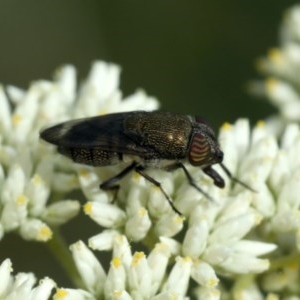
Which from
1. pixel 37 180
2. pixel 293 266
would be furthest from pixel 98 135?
pixel 293 266

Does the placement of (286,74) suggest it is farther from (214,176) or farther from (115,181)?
(115,181)

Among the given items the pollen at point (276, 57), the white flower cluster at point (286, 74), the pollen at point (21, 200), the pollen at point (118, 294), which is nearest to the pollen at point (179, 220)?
the pollen at point (118, 294)

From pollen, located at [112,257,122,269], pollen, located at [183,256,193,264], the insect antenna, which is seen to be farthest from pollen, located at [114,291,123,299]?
the insect antenna

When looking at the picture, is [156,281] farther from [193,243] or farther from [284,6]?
[284,6]

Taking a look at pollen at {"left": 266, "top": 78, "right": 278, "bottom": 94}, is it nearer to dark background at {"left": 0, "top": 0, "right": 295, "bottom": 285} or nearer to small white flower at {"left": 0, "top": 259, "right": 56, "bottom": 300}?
dark background at {"left": 0, "top": 0, "right": 295, "bottom": 285}

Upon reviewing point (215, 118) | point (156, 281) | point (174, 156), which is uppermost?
point (174, 156)

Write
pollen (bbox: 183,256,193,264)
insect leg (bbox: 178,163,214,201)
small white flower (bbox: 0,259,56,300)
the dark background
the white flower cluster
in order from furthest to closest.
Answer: the dark background
the white flower cluster
insect leg (bbox: 178,163,214,201)
pollen (bbox: 183,256,193,264)
small white flower (bbox: 0,259,56,300)

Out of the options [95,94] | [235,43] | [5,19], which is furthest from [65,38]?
[95,94]
